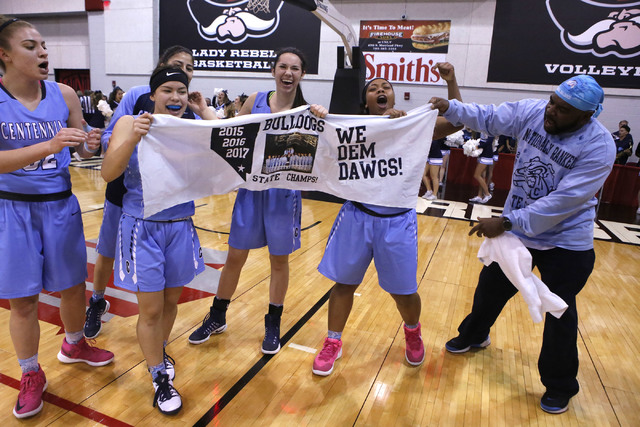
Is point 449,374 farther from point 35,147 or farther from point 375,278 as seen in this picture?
point 35,147

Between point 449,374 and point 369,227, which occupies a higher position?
point 369,227

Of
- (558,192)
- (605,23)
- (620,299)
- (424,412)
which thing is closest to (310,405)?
(424,412)

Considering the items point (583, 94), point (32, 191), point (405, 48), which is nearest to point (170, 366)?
point (32, 191)

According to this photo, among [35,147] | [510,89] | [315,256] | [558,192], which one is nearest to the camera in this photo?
[35,147]

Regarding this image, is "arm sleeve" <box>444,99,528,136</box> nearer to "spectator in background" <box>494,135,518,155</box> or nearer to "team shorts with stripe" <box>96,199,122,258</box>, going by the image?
"team shorts with stripe" <box>96,199,122,258</box>

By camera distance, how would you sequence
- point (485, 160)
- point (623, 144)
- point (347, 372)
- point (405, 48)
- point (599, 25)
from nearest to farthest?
point (347, 372) < point (485, 160) < point (623, 144) < point (599, 25) < point (405, 48)

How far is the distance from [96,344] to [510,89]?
1072 centimetres

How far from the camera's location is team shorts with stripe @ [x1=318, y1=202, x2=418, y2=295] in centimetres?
226

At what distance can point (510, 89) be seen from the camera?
34.6ft

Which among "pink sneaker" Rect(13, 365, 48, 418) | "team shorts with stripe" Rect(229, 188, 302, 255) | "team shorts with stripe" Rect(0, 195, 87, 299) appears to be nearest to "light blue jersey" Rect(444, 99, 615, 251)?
"team shorts with stripe" Rect(229, 188, 302, 255)

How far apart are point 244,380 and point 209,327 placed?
55 centimetres

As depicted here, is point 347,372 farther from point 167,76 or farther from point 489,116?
point 167,76

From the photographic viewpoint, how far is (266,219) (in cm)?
251

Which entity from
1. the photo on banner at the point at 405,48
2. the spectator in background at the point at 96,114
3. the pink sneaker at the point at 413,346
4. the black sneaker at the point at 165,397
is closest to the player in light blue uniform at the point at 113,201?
the black sneaker at the point at 165,397
